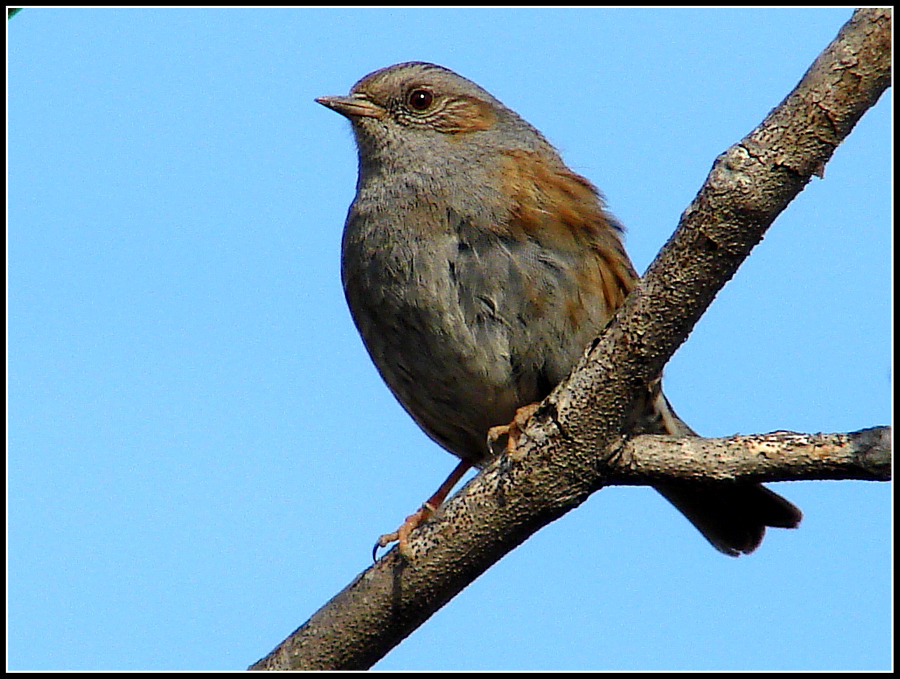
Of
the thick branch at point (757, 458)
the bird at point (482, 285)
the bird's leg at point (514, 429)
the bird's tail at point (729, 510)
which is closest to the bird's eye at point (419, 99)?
the bird at point (482, 285)

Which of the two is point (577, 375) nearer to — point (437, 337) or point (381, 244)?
point (437, 337)

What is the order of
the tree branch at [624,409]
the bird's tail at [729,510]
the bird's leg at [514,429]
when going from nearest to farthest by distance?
the tree branch at [624,409] → the bird's leg at [514,429] → the bird's tail at [729,510]

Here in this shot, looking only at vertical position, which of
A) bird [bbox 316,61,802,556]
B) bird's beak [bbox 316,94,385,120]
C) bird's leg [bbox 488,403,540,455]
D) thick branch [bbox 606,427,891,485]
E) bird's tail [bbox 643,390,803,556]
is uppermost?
bird's beak [bbox 316,94,385,120]

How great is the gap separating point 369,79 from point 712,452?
12.4 feet

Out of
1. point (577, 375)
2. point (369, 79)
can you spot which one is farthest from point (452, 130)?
point (577, 375)

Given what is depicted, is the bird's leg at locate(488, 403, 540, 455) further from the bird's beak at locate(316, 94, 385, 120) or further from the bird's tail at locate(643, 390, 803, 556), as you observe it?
the bird's beak at locate(316, 94, 385, 120)

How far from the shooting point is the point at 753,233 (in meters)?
4.11

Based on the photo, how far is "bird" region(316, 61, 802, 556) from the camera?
573 cm

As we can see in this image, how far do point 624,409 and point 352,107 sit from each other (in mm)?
3314

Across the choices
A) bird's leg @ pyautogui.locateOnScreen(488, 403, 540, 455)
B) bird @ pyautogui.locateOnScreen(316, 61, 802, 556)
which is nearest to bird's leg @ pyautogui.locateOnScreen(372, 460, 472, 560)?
bird @ pyautogui.locateOnScreen(316, 61, 802, 556)

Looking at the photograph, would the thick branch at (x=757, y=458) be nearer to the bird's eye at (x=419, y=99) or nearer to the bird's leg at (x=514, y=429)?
the bird's leg at (x=514, y=429)

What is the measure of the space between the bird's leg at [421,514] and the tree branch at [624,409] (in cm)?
28

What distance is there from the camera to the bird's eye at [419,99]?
698 centimetres

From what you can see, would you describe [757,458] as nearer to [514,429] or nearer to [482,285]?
[514,429]
